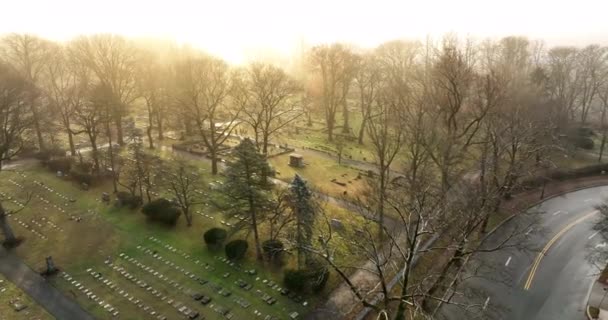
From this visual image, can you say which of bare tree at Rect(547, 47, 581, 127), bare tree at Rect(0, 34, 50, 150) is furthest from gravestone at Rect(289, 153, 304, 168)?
bare tree at Rect(547, 47, 581, 127)

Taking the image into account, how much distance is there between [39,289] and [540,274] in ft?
101

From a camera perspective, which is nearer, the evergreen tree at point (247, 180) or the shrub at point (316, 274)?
the shrub at point (316, 274)

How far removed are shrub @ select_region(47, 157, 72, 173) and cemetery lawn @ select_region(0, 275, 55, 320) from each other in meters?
18.1

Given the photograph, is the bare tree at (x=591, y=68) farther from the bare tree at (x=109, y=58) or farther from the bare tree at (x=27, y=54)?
the bare tree at (x=27, y=54)

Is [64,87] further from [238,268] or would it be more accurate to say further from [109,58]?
[238,268]

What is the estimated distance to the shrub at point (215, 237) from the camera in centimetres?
2519

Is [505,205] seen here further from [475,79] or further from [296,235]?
[296,235]

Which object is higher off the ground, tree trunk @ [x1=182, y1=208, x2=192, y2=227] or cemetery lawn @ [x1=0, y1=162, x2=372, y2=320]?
tree trunk @ [x1=182, y1=208, x2=192, y2=227]

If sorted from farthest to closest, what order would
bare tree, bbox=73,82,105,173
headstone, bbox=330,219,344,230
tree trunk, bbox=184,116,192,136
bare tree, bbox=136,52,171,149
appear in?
tree trunk, bbox=184,116,192,136, bare tree, bbox=136,52,171,149, bare tree, bbox=73,82,105,173, headstone, bbox=330,219,344,230

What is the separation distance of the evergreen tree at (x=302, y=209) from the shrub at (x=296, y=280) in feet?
4.16

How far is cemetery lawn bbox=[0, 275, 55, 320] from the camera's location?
19.8 meters

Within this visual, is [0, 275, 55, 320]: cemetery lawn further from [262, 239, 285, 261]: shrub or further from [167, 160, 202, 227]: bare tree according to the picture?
[262, 239, 285, 261]: shrub

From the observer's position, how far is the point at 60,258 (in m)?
24.9

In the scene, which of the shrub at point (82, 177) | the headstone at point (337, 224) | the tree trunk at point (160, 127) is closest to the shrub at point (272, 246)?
the headstone at point (337, 224)
